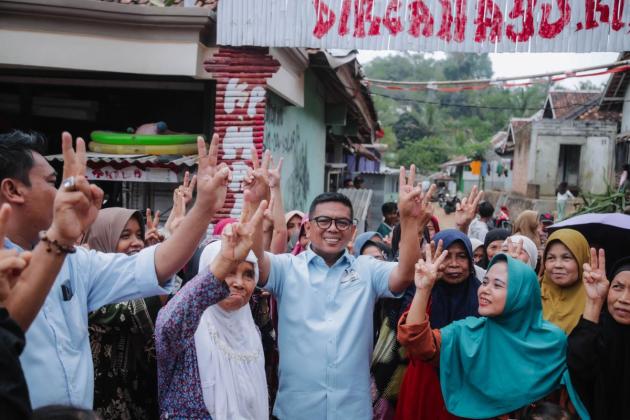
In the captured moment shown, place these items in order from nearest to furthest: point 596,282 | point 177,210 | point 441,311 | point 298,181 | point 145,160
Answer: point 596,282 → point 441,311 → point 177,210 → point 145,160 → point 298,181

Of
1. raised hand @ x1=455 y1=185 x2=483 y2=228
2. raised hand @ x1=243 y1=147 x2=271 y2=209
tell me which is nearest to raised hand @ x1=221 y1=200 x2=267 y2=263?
raised hand @ x1=243 y1=147 x2=271 y2=209

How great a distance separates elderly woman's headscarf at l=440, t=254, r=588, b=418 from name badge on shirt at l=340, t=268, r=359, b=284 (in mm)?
532


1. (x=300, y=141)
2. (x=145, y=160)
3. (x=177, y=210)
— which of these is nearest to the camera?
(x=177, y=210)

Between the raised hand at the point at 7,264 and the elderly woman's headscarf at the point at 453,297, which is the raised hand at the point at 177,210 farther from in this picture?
the raised hand at the point at 7,264

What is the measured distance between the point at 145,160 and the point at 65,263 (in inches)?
165

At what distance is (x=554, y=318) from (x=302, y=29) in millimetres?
4144

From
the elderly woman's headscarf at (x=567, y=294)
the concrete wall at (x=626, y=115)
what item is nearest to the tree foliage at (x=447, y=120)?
the concrete wall at (x=626, y=115)

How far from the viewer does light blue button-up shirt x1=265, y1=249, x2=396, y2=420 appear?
290cm

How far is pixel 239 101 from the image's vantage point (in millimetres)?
6395

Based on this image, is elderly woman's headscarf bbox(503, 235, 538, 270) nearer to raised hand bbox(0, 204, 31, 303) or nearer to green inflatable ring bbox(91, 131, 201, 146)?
raised hand bbox(0, 204, 31, 303)

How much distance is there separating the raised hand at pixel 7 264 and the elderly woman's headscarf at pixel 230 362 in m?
0.92

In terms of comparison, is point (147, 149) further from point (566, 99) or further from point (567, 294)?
point (566, 99)

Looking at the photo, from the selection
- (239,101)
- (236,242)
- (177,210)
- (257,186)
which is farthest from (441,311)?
(239,101)

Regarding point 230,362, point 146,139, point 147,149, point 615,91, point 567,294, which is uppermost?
point 615,91
